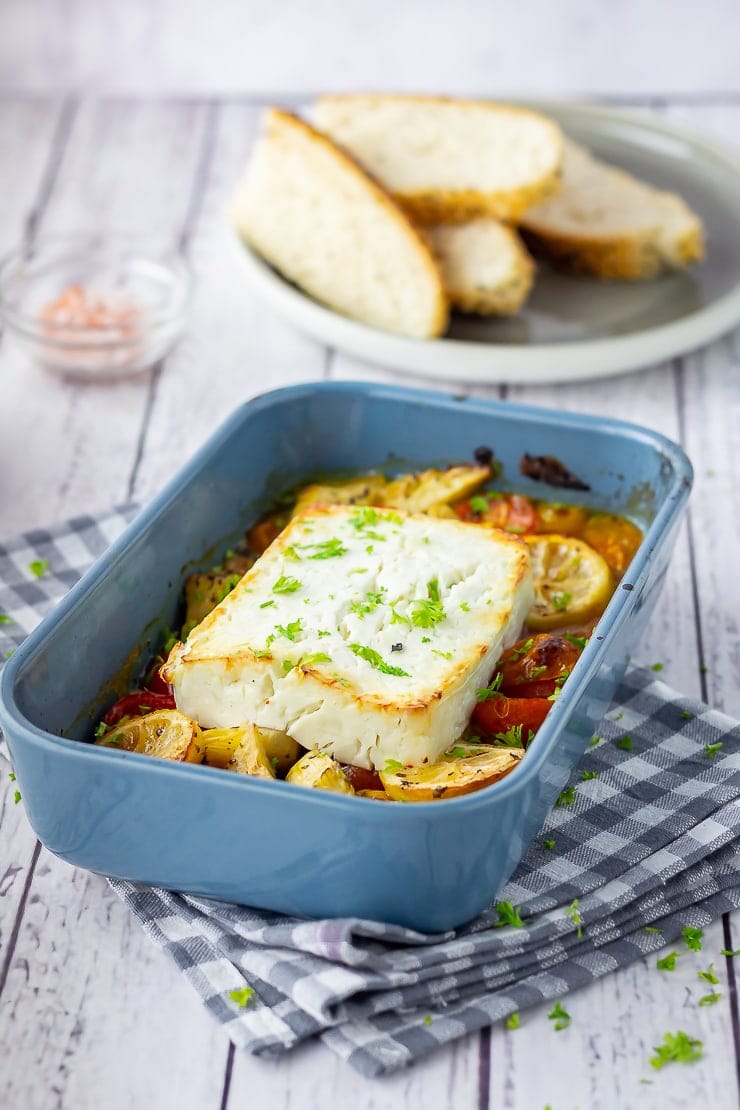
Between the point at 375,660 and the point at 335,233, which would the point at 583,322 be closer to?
the point at 335,233

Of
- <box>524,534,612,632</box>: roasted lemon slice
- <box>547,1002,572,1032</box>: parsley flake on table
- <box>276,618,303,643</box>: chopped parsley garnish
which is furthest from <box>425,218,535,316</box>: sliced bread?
<box>547,1002,572,1032</box>: parsley flake on table

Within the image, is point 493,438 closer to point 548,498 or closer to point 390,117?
point 548,498

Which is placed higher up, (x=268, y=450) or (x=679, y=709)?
(x=268, y=450)

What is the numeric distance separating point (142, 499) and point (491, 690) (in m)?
1.41

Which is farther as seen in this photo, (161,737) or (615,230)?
(615,230)

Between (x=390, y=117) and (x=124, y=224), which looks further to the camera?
(x=124, y=224)

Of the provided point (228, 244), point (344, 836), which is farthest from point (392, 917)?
point (228, 244)

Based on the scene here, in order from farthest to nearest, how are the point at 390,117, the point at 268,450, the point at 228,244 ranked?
the point at 228,244, the point at 390,117, the point at 268,450

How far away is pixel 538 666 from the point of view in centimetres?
282

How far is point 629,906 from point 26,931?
1063mm

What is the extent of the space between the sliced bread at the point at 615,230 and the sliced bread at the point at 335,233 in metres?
0.56

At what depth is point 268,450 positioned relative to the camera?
3.37 metres

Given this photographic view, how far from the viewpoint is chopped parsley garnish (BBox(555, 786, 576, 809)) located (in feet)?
9.22

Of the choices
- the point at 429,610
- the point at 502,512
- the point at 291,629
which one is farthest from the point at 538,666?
the point at 502,512
